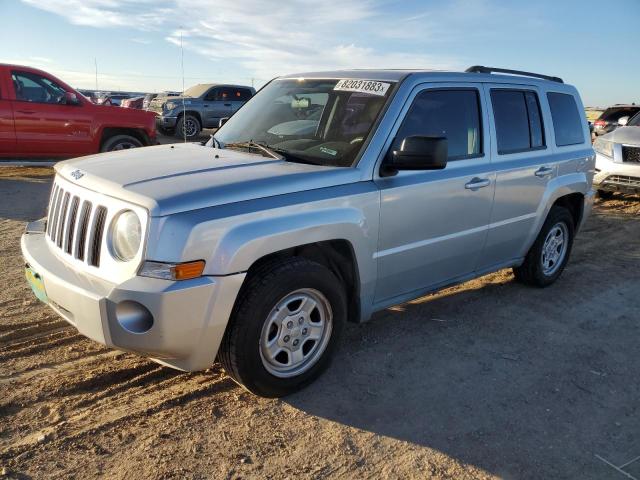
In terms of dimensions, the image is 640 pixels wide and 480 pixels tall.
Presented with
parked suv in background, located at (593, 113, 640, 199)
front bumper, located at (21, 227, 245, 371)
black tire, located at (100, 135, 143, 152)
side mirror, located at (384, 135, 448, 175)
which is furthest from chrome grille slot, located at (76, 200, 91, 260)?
parked suv in background, located at (593, 113, 640, 199)

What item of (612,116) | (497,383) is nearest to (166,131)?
(612,116)

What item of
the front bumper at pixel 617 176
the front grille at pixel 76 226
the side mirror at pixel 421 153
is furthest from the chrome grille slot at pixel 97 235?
the front bumper at pixel 617 176

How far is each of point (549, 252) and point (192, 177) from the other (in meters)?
3.81

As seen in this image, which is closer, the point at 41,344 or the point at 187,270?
the point at 187,270

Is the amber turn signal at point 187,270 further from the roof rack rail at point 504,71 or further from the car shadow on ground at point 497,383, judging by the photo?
the roof rack rail at point 504,71

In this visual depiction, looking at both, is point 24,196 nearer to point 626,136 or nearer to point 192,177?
point 192,177

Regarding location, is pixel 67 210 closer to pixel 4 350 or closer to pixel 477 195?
pixel 4 350

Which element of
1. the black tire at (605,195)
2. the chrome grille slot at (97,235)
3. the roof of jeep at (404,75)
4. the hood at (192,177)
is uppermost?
the roof of jeep at (404,75)

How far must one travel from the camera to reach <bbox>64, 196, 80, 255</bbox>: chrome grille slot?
10.2 ft

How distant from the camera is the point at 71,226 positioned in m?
3.14

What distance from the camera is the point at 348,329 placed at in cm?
429

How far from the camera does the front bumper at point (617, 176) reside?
9405 mm

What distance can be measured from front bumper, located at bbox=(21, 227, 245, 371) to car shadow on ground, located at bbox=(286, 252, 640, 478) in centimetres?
78

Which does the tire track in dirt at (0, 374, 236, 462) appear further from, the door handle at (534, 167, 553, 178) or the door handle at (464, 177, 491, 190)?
the door handle at (534, 167, 553, 178)
